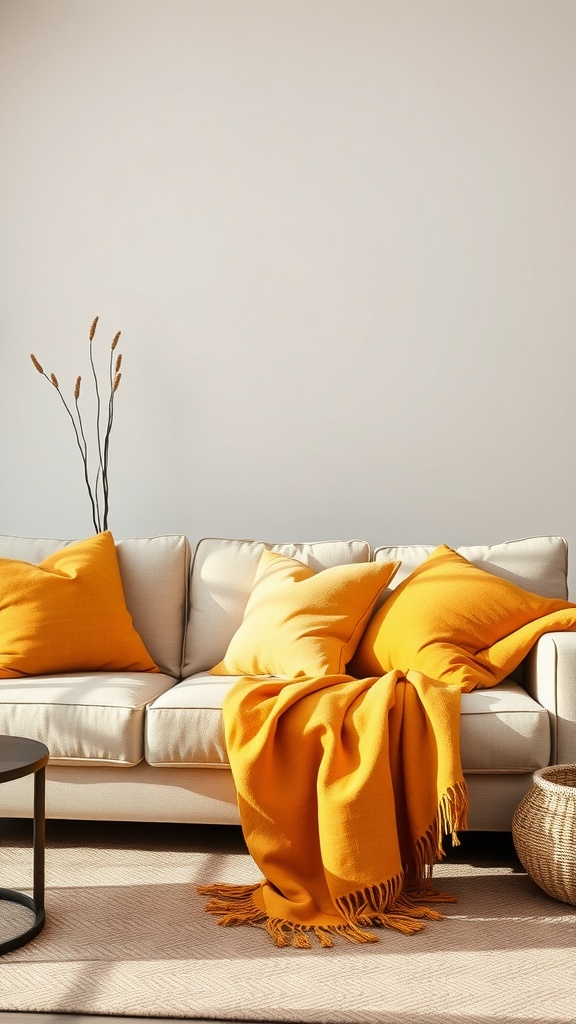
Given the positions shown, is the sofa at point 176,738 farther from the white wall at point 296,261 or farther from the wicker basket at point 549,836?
the white wall at point 296,261

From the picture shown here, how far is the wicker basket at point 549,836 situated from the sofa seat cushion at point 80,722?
3.52 ft

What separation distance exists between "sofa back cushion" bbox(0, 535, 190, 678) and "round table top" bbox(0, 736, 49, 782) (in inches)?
37.8

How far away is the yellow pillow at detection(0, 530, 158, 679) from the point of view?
2.95m

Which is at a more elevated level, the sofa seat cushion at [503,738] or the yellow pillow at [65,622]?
the yellow pillow at [65,622]

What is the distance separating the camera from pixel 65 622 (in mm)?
2990

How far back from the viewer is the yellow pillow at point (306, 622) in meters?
2.81

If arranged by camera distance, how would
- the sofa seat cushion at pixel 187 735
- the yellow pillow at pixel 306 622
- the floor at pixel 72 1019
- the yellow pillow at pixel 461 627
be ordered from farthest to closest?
the yellow pillow at pixel 306 622 < the yellow pillow at pixel 461 627 < the sofa seat cushion at pixel 187 735 < the floor at pixel 72 1019

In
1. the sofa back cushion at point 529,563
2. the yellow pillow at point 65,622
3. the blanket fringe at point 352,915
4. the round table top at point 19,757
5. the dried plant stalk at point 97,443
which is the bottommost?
the blanket fringe at point 352,915

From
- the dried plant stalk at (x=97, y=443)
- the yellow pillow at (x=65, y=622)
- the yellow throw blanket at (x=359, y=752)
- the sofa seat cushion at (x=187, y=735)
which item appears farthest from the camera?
the dried plant stalk at (x=97, y=443)

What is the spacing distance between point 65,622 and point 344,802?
1.19 meters

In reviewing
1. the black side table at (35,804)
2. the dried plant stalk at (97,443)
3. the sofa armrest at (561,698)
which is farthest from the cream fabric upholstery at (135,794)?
the dried plant stalk at (97,443)

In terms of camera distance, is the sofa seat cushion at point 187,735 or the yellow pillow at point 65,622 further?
the yellow pillow at point 65,622

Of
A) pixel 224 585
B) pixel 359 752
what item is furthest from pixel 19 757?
pixel 224 585

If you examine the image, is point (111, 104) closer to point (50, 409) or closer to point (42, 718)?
point (50, 409)
